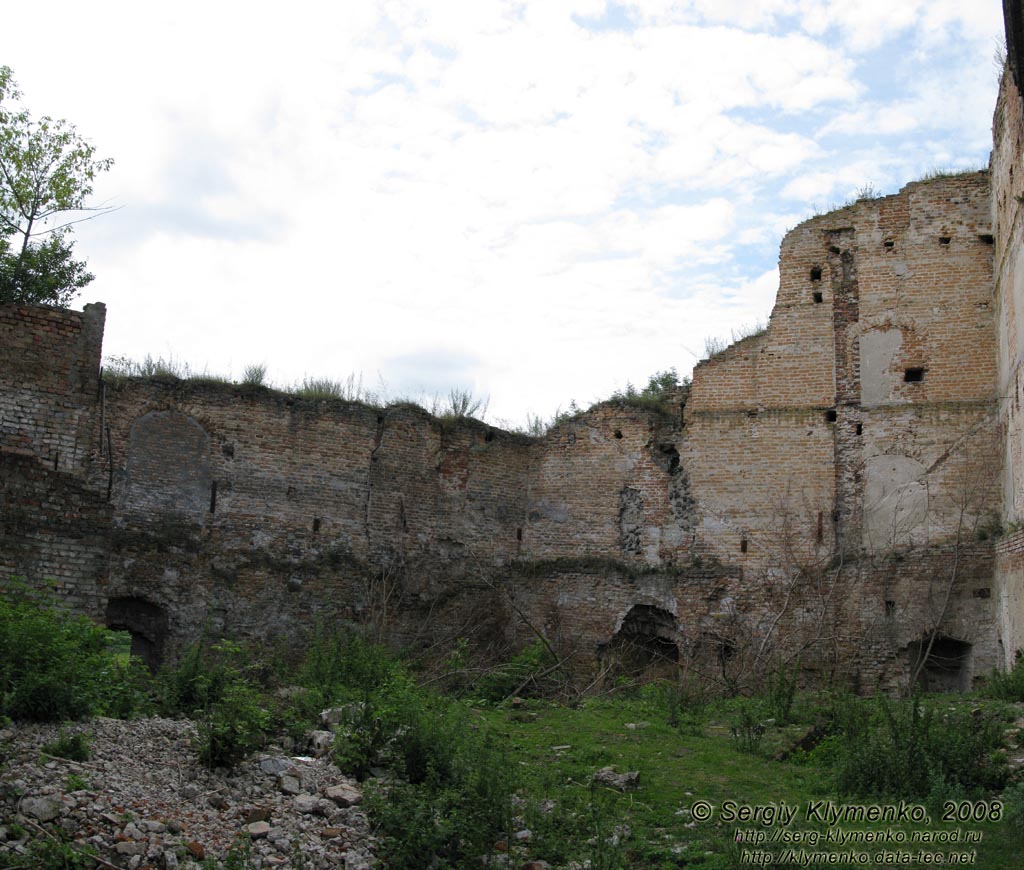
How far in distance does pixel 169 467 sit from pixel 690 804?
8.81m

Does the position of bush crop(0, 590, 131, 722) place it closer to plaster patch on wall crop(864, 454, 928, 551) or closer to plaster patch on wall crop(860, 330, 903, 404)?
plaster patch on wall crop(864, 454, 928, 551)

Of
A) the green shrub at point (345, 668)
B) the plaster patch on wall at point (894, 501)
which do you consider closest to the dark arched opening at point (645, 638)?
the plaster patch on wall at point (894, 501)

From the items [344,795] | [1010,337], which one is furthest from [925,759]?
[1010,337]

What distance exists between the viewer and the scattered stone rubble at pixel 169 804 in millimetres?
6258

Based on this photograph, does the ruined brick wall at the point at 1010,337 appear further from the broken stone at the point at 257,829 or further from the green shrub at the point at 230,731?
the broken stone at the point at 257,829

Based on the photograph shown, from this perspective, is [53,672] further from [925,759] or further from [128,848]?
[925,759]

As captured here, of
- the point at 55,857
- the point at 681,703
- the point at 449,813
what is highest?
the point at 681,703

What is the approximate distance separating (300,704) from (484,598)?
7.35 meters

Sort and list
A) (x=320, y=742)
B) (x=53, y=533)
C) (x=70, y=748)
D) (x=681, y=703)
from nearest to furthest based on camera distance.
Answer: (x=70, y=748) < (x=320, y=742) < (x=53, y=533) < (x=681, y=703)

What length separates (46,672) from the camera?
7.72 metres

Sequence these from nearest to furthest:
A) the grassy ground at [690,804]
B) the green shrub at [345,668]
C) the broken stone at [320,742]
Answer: the grassy ground at [690,804]
the broken stone at [320,742]
the green shrub at [345,668]

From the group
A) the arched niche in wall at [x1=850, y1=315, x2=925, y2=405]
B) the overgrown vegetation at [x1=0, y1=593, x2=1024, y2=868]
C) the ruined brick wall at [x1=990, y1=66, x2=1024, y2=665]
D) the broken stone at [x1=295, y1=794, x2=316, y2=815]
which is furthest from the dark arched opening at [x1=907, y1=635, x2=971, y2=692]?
the broken stone at [x1=295, y1=794, x2=316, y2=815]

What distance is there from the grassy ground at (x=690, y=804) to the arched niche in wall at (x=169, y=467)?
213 inches

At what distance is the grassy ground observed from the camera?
23.5ft
